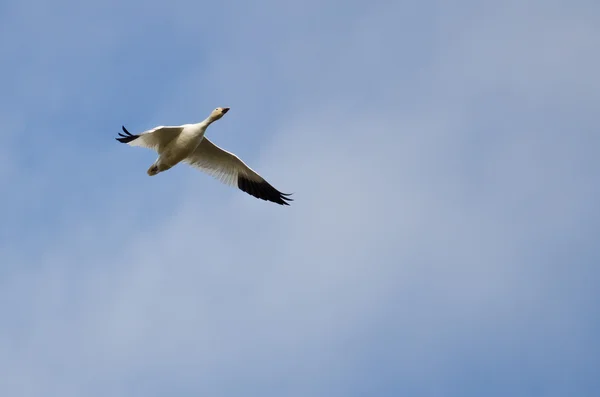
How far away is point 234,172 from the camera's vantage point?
35281mm

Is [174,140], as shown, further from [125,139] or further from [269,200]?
[269,200]

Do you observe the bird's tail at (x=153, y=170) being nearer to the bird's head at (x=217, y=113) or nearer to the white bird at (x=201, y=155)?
the white bird at (x=201, y=155)

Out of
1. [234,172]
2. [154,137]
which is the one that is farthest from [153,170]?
[234,172]

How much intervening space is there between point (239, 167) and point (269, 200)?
1443 millimetres

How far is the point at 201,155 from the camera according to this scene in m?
34.8

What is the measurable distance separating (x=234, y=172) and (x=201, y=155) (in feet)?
4.10

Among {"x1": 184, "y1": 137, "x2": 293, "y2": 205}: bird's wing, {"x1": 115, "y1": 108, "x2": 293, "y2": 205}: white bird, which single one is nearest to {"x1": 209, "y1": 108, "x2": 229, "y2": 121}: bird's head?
{"x1": 115, "y1": 108, "x2": 293, "y2": 205}: white bird

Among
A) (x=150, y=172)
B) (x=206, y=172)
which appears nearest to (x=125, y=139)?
(x=150, y=172)

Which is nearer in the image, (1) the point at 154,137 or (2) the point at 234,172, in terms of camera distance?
(1) the point at 154,137

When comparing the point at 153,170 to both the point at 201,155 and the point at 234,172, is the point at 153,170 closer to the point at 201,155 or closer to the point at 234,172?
the point at 201,155

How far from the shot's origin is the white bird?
1268 inches

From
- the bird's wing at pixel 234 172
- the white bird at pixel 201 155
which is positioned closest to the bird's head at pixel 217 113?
the white bird at pixel 201 155

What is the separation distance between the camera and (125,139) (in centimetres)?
3203

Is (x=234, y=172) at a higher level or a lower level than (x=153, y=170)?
higher
